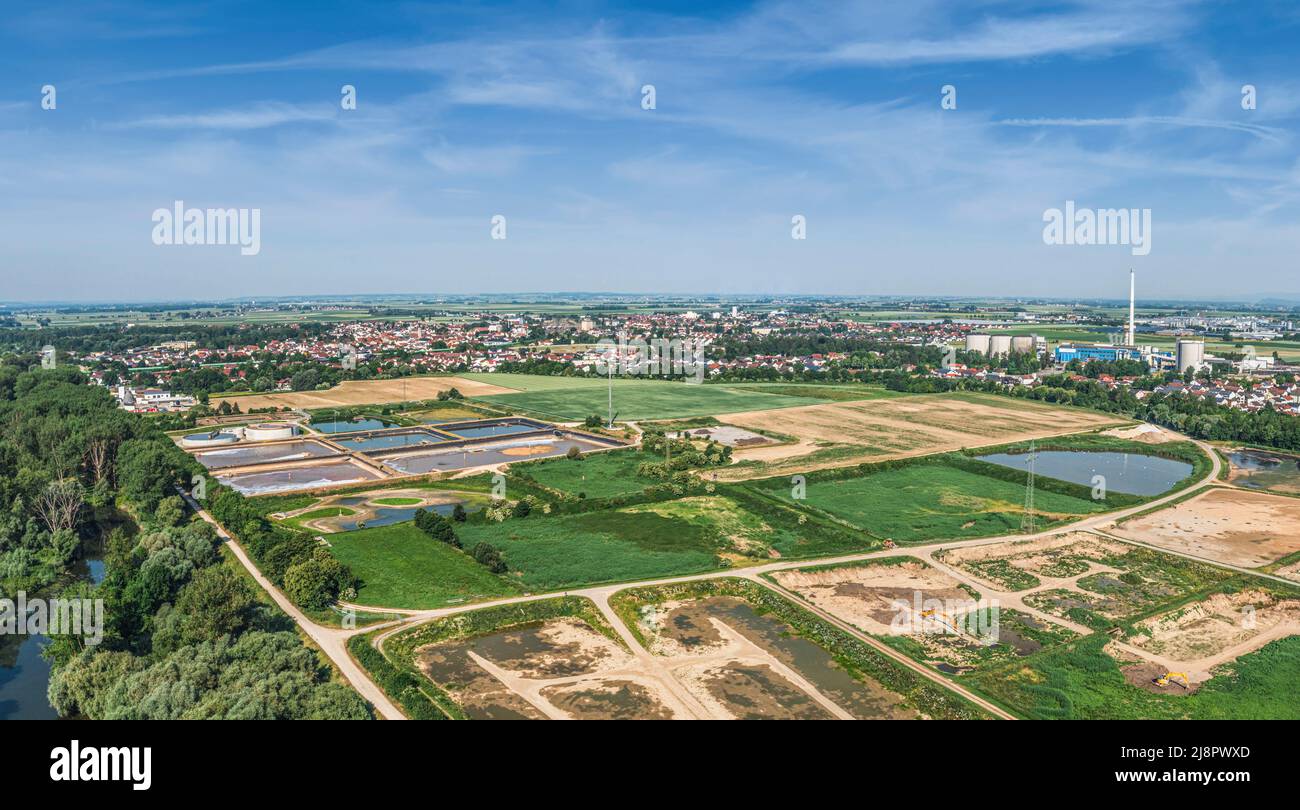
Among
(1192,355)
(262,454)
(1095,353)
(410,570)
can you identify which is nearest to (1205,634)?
(410,570)

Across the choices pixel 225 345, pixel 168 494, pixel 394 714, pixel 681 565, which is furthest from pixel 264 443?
pixel 225 345

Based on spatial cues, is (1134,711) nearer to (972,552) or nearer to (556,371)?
(972,552)

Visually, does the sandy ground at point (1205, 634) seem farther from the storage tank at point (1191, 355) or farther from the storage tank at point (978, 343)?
the storage tank at point (978, 343)

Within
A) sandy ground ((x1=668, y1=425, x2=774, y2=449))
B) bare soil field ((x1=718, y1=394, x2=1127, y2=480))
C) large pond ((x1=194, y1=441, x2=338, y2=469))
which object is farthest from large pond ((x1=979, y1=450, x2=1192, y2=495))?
large pond ((x1=194, y1=441, x2=338, y2=469))

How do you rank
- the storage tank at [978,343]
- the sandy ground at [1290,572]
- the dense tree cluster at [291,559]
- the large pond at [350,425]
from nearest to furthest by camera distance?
1. the dense tree cluster at [291,559]
2. the sandy ground at [1290,572]
3. the large pond at [350,425]
4. the storage tank at [978,343]

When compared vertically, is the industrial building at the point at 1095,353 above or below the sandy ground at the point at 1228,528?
above

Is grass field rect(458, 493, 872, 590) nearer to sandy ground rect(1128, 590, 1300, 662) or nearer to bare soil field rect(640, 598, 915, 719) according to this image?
bare soil field rect(640, 598, 915, 719)

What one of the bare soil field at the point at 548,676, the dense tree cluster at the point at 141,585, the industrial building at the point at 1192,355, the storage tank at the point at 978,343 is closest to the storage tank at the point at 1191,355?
the industrial building at the point at 1192,355
